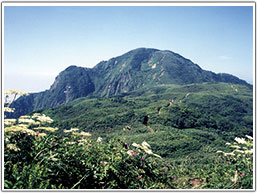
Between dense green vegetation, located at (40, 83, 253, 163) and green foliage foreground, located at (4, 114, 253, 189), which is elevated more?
green foliage foreground, located at (4, 114, 253, 189)

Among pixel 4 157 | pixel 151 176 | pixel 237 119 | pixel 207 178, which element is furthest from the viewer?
pixel 237 119

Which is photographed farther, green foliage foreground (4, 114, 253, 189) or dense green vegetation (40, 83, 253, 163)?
dense green vegetation (40, 83, 253, 163)

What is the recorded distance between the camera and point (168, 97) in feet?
339

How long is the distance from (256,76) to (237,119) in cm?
9310

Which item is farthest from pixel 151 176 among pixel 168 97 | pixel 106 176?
pixel 168 97

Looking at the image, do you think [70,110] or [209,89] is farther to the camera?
[209,89]

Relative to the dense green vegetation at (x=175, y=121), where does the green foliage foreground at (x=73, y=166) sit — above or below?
above

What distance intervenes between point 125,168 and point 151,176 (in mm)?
615

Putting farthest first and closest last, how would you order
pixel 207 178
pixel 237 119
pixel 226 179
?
pixel 237 119 → pixel 207 178 → pixel 226 179

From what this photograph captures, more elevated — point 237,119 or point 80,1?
point 80,1

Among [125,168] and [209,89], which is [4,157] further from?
[209,89]

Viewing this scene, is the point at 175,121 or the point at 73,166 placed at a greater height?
the point at 73,166

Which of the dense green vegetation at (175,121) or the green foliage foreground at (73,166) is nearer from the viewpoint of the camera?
the green foliage foreground at (73,166)

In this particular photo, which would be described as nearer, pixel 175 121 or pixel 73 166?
pixel 73 166
